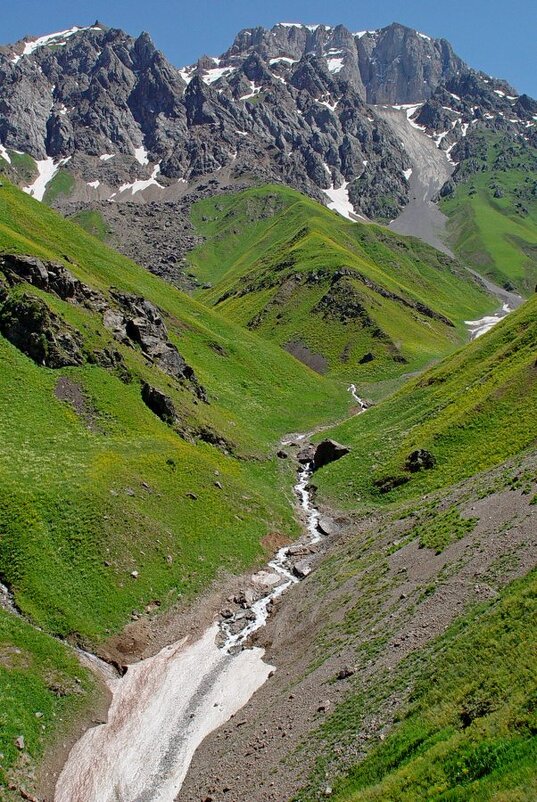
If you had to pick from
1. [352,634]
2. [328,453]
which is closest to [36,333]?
[328,453]

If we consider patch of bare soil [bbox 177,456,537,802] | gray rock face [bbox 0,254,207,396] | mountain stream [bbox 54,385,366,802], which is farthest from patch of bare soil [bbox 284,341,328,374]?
mountain stream [bbox 54,385,366,802]

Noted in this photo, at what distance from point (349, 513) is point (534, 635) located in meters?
39.2

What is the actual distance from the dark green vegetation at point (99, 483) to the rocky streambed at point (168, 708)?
2789mm

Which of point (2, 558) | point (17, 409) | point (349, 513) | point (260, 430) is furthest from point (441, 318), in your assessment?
point (2, 558)

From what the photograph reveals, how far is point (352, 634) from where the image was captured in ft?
115

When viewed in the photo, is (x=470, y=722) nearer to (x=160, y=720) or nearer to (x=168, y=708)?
(x=160, y=720)

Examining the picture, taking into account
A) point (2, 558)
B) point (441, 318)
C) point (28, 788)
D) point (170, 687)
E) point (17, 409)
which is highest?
point (17, 409)

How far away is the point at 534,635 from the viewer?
23.4 metres

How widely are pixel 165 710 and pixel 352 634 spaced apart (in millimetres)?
11997

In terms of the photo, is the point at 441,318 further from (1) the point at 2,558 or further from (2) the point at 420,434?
(1) the point at 2,558

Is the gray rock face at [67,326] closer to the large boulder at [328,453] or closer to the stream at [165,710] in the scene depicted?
the large boulder at [328,453]

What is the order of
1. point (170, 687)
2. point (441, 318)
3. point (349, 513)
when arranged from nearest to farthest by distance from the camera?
1. point (170, 687)
2. point (349, 513)
3. point (441, 318)

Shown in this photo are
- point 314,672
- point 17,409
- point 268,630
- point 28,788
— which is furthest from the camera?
point 17,409

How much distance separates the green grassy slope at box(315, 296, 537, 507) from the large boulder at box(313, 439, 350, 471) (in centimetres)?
159
